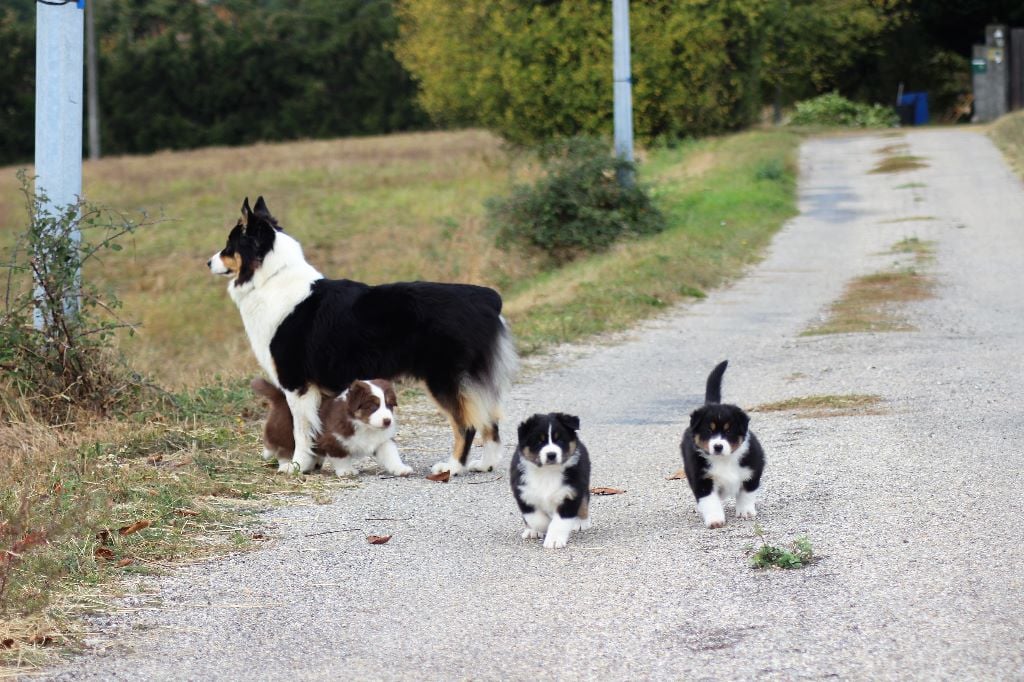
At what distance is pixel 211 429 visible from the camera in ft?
33.3

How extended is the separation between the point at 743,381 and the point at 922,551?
19.8ft

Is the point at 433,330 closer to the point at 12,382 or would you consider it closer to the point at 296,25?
the point at 12,382

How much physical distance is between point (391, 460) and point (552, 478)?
227 cm

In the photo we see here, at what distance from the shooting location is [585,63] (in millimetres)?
36344

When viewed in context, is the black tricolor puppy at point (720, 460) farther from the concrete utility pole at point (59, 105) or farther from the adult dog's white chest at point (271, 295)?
the concrete utility pole at point (59, 105)

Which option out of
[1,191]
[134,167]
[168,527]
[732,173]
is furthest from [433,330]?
[134,167]

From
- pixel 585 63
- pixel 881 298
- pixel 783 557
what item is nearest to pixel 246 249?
pixel 783 557

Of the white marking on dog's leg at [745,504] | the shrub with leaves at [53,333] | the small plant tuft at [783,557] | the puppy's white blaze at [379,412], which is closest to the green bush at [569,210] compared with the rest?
the shrub with leaves at [53,333]

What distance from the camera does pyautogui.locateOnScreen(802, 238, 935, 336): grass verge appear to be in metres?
15.1

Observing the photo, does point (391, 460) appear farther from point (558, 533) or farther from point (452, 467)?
point (558, 533)

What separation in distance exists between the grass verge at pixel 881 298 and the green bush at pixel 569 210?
15.9ft

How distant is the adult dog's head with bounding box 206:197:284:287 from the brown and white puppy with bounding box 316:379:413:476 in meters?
1.06

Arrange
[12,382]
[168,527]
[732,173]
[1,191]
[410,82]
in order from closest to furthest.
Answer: [168,527]
[12,382]
[732,173]
[1,191]
[410,82]

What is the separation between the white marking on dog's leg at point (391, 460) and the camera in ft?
28.9
